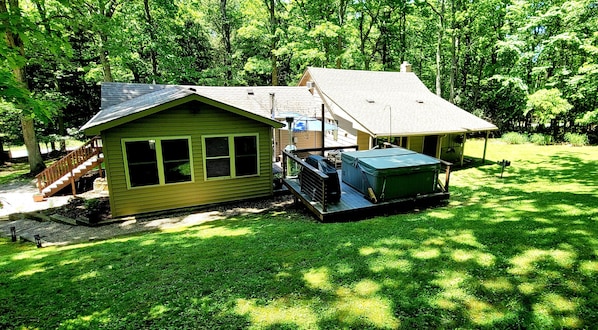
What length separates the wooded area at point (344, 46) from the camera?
18219 millimetres

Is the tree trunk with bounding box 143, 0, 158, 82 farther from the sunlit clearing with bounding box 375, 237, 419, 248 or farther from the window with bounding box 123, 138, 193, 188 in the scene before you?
the sunlit clearing with bounding box 375, 237, 419, 248

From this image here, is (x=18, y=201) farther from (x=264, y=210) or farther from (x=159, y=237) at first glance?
(x=264, y=210)

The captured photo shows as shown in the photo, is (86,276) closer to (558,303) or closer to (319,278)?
(319,278)

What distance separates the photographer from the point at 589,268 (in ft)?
13.3

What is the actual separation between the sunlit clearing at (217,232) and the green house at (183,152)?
2.55m

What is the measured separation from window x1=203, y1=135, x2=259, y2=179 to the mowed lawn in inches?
116

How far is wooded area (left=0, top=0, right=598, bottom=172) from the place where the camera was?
59.8 ft

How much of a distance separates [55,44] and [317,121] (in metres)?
10.0

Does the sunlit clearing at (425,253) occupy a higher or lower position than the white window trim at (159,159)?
lower

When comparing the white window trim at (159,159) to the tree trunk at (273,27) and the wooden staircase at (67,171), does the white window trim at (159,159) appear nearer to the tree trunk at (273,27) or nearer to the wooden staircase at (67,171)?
the wooden staircase at (67,171)

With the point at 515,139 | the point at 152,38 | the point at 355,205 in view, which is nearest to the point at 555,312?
the point at 355,205

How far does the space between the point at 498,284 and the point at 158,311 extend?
433 centimetres

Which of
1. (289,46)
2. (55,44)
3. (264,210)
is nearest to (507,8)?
(289,46)

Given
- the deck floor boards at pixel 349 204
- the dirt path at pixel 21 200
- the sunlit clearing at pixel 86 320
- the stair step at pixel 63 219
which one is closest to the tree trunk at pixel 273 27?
the dirt path at pixel 21 200
